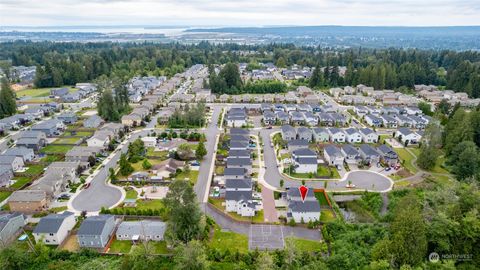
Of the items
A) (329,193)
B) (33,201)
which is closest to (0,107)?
(33,201)

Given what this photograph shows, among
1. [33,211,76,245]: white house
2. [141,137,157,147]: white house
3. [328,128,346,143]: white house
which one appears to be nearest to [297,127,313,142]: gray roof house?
[328,128,346,143]: white house

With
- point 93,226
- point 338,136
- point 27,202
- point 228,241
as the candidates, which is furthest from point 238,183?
point 338,136

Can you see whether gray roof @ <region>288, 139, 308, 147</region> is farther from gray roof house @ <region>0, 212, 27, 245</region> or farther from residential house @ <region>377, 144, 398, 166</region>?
gray roof house @ <region>0, 212, 27, 245</region>

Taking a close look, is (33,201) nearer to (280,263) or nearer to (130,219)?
(130,219)

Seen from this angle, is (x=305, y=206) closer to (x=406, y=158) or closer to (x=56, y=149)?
(x=406, y=158)

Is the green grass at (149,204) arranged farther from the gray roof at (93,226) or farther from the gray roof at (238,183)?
the gray roof at (238,183)
